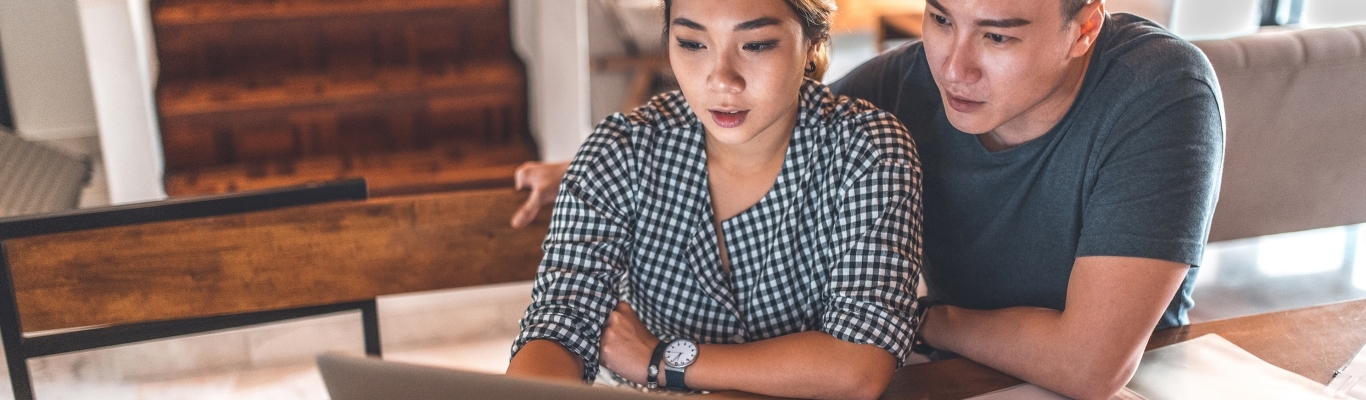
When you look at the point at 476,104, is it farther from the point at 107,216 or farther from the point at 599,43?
the point at 107,216

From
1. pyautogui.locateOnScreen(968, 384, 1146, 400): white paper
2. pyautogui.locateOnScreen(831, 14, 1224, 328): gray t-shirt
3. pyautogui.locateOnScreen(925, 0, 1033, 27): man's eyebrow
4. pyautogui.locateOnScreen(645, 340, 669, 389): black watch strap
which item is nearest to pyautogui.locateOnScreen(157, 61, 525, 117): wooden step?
pyautogui.locateOnScreen(831, 14, 1224, 328): gray t-shirt

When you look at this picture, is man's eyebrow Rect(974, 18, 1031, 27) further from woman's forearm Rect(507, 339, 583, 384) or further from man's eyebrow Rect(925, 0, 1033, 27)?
woman's forearm Rect(507, 339, 583, 384)

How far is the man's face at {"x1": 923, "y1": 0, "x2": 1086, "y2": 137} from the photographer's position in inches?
46.0

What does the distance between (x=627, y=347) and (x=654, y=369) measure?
5cm

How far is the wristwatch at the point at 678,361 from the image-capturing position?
1.19 meters

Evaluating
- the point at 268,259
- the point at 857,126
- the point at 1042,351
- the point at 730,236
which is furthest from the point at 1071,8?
the point at 268,259

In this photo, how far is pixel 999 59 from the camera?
3.93 feet

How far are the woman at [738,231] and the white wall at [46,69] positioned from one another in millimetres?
3235

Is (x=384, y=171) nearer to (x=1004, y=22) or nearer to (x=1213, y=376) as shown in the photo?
(x=1004, y=22)

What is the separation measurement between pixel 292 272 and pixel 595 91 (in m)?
3.33

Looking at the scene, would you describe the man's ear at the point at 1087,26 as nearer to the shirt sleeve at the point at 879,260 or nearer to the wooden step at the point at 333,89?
the shirt sleeve at the point at 879,260

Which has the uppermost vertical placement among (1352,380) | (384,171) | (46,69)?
(1352,380)

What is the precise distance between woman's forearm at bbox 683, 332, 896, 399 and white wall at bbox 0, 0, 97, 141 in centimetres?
348

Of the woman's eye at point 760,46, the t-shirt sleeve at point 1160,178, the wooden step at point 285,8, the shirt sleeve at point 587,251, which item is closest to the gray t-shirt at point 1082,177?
the t-shirt sleeve at point 1160,178
